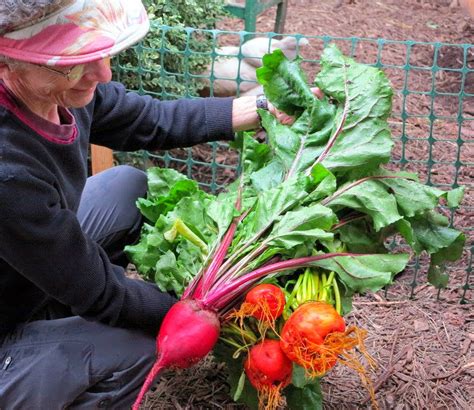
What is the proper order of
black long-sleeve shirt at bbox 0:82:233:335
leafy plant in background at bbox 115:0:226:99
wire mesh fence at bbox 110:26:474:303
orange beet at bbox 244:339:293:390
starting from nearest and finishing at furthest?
black long-sleeve shirt at bbox 0:82:233:335 → orange beet at bbox 244:339:293:390 → wire mesh fence at bbox 110:26:474:303 → leafy plant in background at bbox 115:0:226:99

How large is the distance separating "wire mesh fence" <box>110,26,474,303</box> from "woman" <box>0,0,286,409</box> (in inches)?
25.2

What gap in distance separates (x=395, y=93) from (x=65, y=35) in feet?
10.7

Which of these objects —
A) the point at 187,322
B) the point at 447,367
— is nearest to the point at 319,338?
the point at 187,322

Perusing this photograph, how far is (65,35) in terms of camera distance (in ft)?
6.03

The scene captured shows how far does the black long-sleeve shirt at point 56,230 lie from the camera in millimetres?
2004

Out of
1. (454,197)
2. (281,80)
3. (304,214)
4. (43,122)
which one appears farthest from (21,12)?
(454,197)

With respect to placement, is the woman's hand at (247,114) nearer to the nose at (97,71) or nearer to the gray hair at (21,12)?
the nose at (97,71)

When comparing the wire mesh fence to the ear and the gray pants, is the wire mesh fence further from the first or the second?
the ear

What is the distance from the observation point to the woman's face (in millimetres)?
1929

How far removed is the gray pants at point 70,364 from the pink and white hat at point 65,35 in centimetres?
90

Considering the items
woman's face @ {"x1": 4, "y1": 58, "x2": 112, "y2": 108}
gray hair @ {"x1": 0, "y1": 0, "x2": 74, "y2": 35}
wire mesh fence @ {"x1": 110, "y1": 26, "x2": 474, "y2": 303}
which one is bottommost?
wire mesh fence @ {"x1": 110, "y1": 26, "x2": 474, "y2": 303}

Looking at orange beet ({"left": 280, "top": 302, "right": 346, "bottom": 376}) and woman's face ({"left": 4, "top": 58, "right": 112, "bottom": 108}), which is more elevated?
woman's face ({"left": 4, "top": 58, "right": 112, "bottom": 108})

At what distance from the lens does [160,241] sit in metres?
2.50

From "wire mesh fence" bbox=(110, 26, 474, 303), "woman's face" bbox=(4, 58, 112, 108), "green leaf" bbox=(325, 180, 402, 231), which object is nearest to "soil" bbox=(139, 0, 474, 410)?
"wire mesh fence" bbox=(110, 26, 474, 303)
